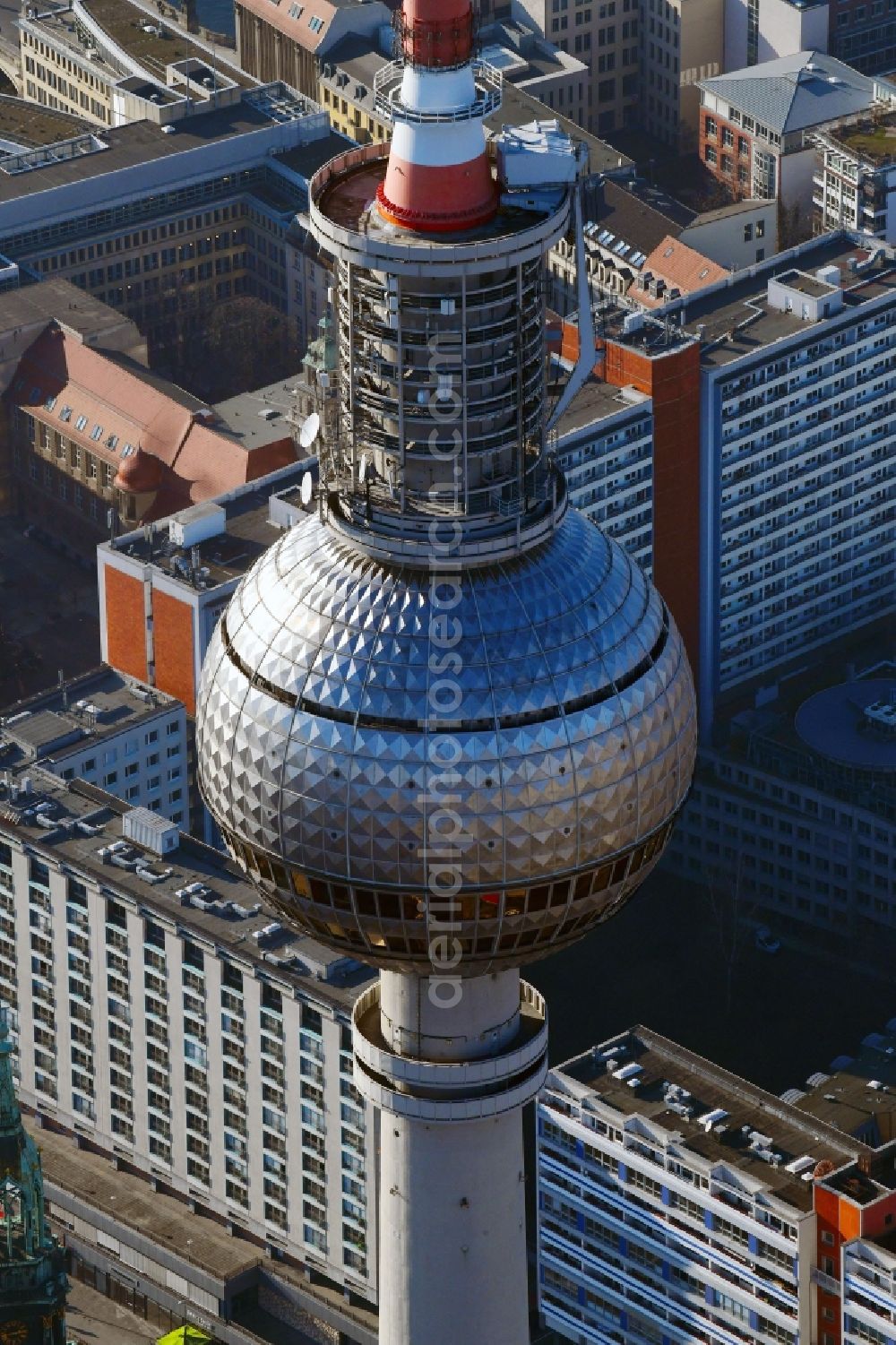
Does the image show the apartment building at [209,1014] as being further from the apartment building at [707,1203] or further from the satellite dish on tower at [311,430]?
the satellite dish on tower at [311,430]

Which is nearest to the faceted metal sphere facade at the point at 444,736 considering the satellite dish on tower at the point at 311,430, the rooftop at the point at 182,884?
the satellite dish on tower at the point at 311,430

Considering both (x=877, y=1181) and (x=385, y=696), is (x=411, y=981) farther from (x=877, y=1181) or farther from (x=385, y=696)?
(x=877, y=1181)

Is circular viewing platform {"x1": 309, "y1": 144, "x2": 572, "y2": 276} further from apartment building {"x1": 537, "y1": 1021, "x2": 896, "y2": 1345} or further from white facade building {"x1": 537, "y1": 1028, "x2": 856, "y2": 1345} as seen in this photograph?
white facade building {"x1": 537, "y1": 1028, "x2": 856, "y2": 1345}

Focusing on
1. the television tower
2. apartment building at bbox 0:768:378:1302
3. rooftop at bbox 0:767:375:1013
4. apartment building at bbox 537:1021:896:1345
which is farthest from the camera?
apartment building at bbox 0:768:378:1302

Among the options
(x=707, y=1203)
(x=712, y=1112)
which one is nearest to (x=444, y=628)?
(x=707, y=1203)

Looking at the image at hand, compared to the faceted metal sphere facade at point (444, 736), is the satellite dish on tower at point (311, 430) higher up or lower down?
higher up

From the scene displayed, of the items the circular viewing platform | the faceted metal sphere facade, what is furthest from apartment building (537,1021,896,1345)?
the circular viewing platform
